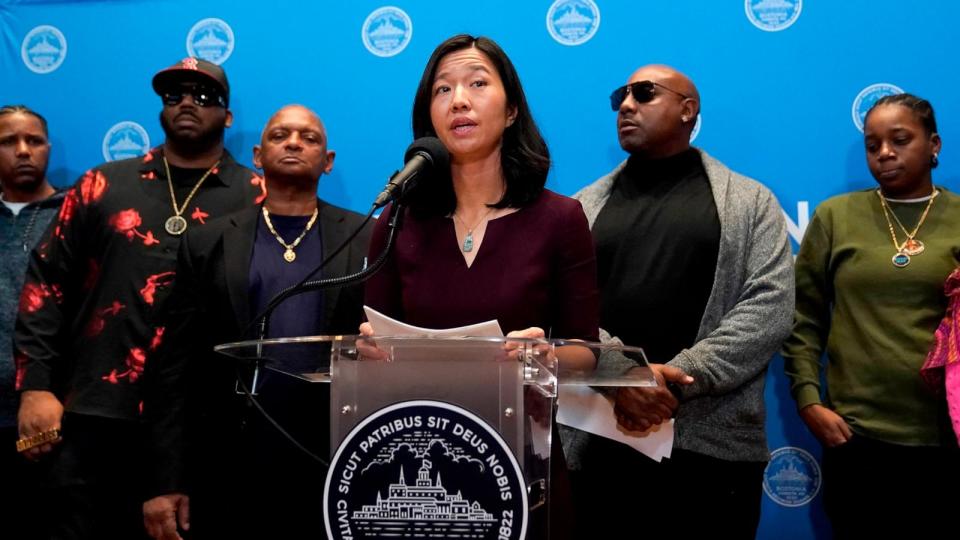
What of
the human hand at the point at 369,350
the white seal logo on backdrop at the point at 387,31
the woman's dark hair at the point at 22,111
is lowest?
the human hand at the point at 369,350

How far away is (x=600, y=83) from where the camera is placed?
3863 millimetres

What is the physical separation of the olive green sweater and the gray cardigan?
302mm

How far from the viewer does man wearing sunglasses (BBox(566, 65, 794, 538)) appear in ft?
9.59

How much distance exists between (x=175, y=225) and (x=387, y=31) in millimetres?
1230

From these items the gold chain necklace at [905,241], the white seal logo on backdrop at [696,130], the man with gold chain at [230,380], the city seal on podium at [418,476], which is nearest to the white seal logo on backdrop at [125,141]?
the man with gold chain at [230,380]

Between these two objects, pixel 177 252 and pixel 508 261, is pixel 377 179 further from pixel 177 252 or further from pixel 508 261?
pixel 508 261

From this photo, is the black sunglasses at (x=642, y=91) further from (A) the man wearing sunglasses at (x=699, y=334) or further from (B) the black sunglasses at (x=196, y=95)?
(B) the black sunglasses at (x=196, y=95)

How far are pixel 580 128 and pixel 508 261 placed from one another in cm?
195

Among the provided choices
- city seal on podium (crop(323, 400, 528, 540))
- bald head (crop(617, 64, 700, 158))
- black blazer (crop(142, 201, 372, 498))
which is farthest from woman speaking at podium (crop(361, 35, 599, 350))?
bald head (crop(617, 64, 700, 158))

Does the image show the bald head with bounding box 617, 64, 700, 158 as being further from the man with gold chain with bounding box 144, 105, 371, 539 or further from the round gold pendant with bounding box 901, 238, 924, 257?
the man with gold chain with bounding box 144, 105, 371, 539

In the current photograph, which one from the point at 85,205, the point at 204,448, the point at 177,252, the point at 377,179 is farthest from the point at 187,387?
the point at 377,179

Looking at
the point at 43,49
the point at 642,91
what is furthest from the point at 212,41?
the point at 642,91

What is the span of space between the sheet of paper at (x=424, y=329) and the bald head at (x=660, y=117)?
180 centimetres

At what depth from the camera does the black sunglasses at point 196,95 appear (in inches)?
147
